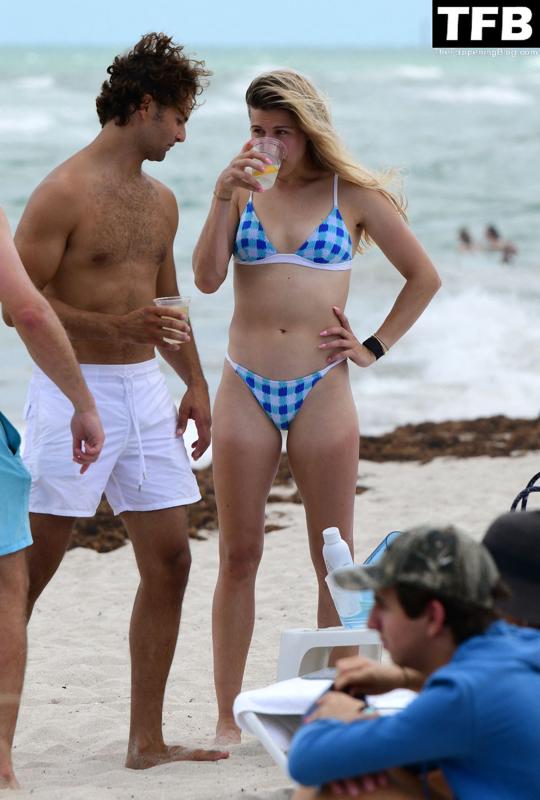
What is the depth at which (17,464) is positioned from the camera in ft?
10.8

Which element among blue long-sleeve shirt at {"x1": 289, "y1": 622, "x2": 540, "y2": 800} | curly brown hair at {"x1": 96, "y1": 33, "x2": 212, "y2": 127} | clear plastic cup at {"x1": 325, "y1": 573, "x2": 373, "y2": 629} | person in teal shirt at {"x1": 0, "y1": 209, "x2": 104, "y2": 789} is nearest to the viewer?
blue long-sleeve shirt at {"x1": 289, "y1": 622, "x2": 540, "y2": 800}

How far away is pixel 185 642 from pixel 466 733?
3431 millimetres

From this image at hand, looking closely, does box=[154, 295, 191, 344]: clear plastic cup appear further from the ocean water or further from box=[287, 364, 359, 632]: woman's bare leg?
the ocean water

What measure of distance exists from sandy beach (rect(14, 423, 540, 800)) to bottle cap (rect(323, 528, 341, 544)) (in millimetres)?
684

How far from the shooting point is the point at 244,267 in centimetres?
394

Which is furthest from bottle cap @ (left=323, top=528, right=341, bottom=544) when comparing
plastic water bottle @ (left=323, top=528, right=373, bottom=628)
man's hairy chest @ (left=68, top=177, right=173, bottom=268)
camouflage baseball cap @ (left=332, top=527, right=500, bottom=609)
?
camouflage baseball cap @ (left=332, top=527, right=500, bottom=609)

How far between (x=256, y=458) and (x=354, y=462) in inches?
12.7

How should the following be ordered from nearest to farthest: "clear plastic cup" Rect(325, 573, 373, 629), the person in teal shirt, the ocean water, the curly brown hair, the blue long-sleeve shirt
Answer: the blue long-sleeve shirt
the person in teal shirt
"clear plastic cup" Rect(325, 573, 373, 629)
the curly brown hair
the ocean water

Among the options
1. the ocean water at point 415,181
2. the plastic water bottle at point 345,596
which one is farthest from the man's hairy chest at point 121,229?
the plastic water bottle at point 345,596

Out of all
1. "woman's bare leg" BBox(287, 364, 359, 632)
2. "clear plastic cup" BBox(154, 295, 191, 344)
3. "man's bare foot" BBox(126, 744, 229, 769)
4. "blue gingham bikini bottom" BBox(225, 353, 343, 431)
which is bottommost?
"man's bare foot" BBox(126, 744, 229, 769)

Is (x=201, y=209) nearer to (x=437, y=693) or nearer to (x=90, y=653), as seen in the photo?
(x=90, y=653)

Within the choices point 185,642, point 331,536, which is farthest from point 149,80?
point 185,642

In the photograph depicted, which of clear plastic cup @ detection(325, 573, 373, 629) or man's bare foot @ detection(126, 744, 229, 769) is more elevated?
clear plastic cup @ detection(325, 573, 373, 629)

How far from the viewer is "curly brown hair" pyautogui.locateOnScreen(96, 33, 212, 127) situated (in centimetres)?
371
